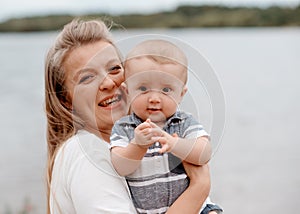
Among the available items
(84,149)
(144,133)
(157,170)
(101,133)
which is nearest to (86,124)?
(101,133)

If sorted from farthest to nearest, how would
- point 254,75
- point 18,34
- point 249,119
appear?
point 18,34 → point 254,75 → point 249,119

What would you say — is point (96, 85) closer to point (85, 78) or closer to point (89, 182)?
point (85, 78)

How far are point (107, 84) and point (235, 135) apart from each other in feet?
23.1

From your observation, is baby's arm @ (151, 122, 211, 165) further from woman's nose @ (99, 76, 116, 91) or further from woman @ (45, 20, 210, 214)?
woman's nose @ (99, 76, 116, 91)

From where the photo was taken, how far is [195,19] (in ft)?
53.5

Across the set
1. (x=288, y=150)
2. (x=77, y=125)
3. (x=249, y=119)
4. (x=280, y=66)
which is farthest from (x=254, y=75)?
(x=77, y=125)

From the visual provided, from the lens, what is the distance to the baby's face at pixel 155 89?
4.76ft

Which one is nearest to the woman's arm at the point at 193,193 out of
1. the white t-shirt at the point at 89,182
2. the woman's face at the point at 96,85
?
the white t-shirt at the point at 89,182

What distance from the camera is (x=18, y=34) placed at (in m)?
16.5

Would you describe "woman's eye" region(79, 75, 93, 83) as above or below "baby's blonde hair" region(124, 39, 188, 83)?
above

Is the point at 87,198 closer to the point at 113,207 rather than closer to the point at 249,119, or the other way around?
the point at 113,207

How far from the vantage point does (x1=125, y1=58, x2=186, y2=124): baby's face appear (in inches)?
57.2

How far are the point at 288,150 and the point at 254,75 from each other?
18.0ft

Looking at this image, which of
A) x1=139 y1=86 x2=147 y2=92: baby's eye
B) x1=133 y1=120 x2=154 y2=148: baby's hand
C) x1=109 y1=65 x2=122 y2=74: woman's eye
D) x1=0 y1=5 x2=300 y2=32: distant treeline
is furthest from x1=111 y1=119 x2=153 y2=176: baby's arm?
x1=0 y1=5 x2=300 y2=32: distant treeline
